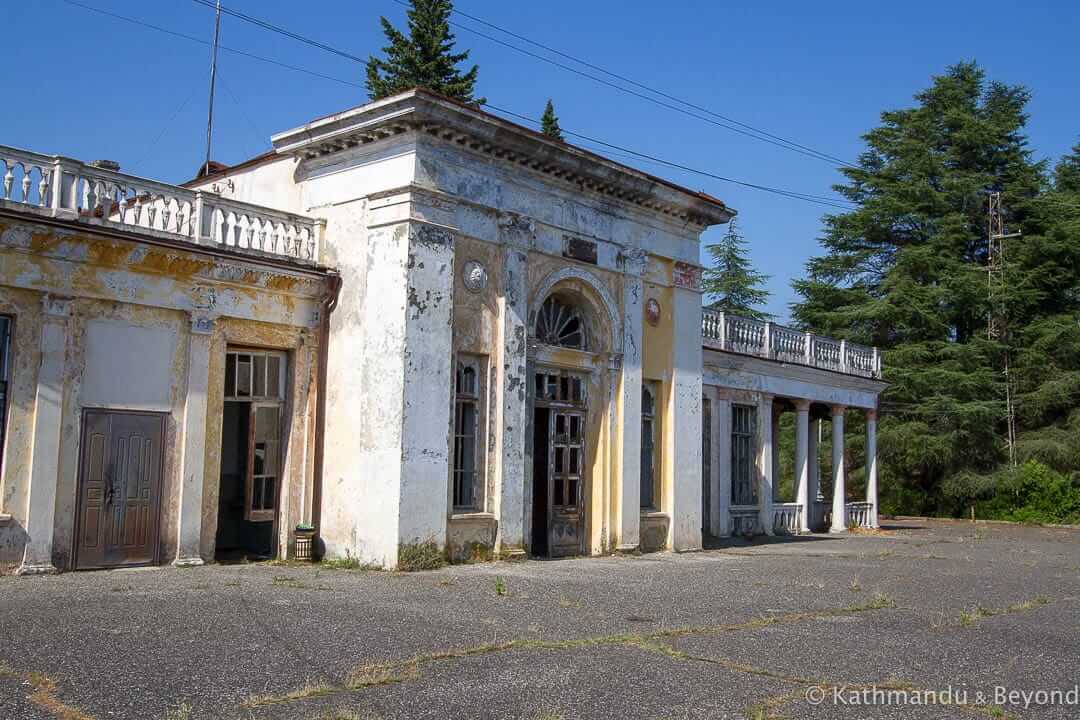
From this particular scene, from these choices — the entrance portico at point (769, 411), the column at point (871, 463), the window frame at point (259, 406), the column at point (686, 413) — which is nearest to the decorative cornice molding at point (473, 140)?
the column at point (686, 413)

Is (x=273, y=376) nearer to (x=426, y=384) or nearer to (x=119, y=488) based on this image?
(x=426, y=384)

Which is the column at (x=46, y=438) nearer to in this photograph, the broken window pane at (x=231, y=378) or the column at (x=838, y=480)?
the broken window pane at (x=231, y=378)

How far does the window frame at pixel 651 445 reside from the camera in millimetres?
16875

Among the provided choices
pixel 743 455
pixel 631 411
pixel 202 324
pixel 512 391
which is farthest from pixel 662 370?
pixel 202 324

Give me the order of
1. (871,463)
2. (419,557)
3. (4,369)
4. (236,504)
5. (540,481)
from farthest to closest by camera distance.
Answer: (871,463) → (540,481) → (236,504) → (419,557) → (4,369)

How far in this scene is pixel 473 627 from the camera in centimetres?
814

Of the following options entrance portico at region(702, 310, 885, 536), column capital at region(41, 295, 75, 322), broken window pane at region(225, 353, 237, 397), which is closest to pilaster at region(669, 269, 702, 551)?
entrance portico at region(702, 310, 885, 536)

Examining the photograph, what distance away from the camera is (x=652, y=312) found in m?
16.8

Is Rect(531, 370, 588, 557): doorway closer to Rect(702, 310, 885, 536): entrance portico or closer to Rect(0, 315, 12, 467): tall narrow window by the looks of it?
Rect(702, 310, 885, 536): entrance portico

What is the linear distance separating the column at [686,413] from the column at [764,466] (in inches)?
170

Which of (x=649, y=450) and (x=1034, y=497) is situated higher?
(x=649, y=450)

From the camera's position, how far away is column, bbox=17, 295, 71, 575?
10953mm

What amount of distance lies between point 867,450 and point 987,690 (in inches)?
827

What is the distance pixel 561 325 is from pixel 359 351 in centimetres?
369
